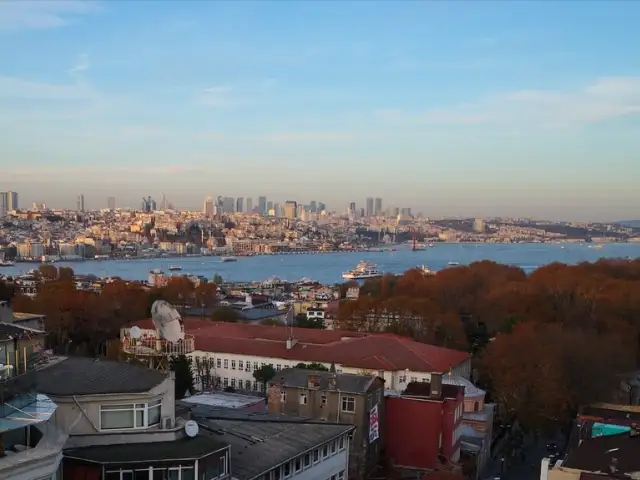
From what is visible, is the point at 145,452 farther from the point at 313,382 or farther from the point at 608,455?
the point at 313,382

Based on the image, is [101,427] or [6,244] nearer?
[101,427]

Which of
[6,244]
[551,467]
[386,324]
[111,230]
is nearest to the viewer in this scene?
[551,467]

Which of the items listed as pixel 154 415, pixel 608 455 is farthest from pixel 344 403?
pixel 154 415

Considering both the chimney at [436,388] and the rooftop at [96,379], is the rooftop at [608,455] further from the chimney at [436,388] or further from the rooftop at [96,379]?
the rooftop at [96,379]

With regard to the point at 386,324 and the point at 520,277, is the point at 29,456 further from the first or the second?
the point at 520,277

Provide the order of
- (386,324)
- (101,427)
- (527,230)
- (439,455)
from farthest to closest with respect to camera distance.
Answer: (527,230) → (386,324) → (439,455) → (101,427)

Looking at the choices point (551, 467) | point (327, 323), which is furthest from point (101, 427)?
point (327, 323)

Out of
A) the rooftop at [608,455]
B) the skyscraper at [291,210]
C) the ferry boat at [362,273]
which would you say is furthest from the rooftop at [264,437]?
the skyscraper at [291,210]

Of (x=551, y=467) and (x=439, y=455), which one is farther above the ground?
(x=551, y=467)
